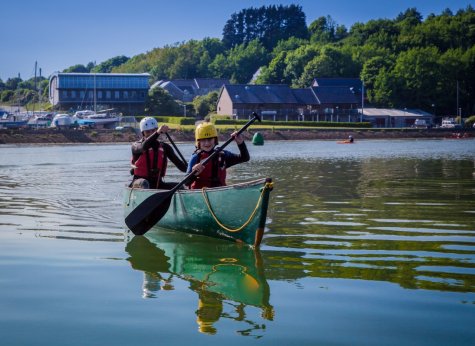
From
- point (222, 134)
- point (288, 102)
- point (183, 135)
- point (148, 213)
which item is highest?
point (288, 102)

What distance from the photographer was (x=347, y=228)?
1477cm

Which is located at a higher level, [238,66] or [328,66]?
[238,66]

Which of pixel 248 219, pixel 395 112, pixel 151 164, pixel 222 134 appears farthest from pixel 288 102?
pixel 248 219

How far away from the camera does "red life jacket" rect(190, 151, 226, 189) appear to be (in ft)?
43.9

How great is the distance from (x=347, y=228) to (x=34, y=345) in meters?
8.48

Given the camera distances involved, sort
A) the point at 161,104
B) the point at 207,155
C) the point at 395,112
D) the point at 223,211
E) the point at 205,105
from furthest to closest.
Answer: the point at 205,105 → the point at 395,112 → the point at 161,104 → the point at 207,155 → the point at 223,211

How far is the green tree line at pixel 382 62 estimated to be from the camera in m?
108

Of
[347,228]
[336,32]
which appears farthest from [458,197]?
[336,32]

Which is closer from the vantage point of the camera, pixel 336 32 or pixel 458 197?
pixel 458 197

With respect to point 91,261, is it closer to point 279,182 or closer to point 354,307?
point 354,307

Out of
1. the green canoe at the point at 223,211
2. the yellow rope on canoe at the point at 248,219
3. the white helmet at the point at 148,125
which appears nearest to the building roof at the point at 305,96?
the white helmet at the point at 148,125

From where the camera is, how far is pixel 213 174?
13.5 metres

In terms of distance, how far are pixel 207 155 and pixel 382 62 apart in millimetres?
105977

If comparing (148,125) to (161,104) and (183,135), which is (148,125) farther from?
(161,104)
